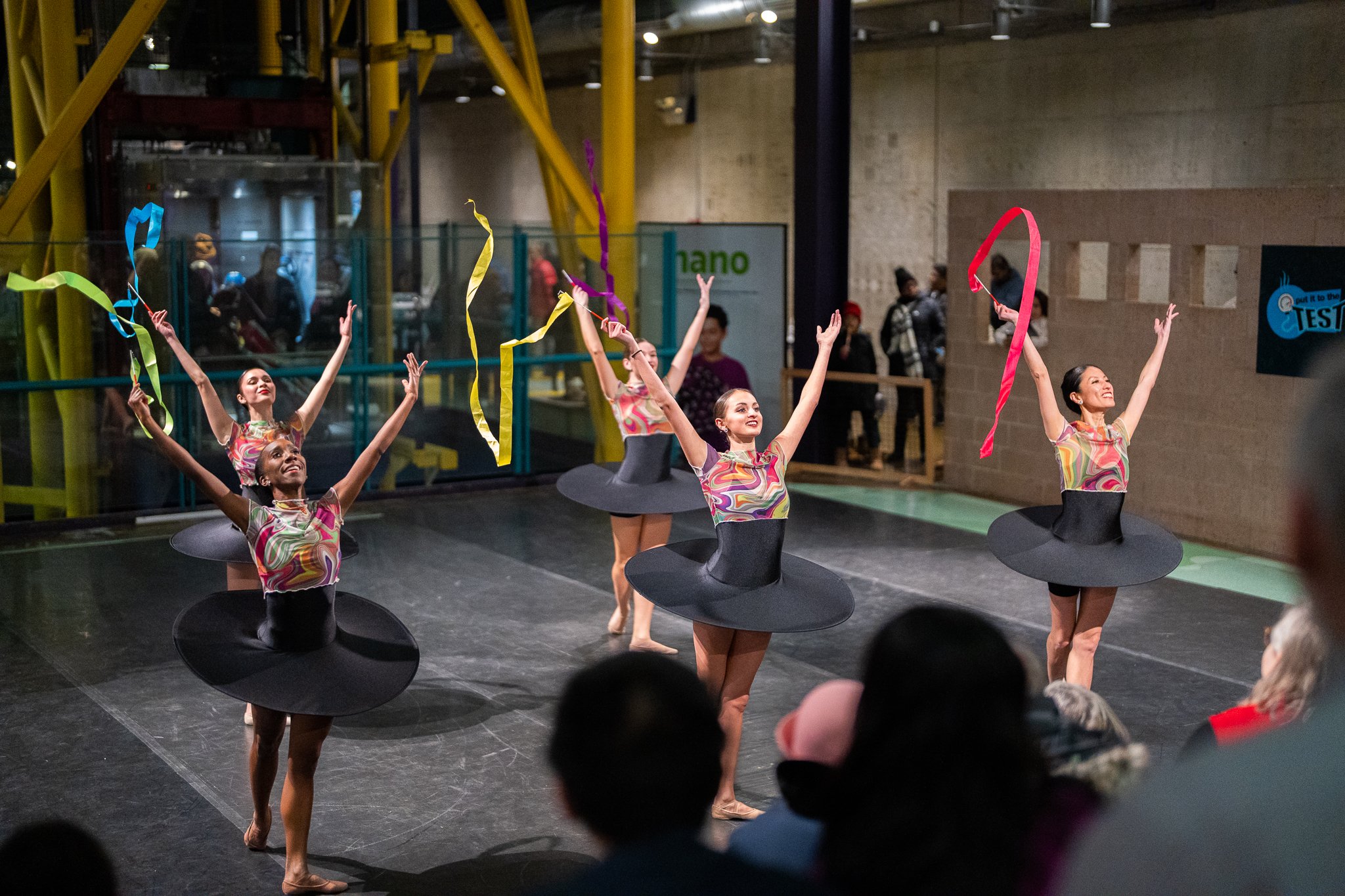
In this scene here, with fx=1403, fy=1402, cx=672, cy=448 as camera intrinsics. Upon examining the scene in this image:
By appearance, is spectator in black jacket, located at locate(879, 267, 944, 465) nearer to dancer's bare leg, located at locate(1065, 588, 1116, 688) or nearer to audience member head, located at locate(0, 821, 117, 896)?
dancer's bare leg, located at locate(1065, 588, 1116, 688)

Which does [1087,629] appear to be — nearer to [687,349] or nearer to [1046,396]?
[1046,396]

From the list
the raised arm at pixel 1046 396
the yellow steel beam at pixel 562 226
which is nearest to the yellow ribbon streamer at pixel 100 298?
the raised arm at pixel 1046 396

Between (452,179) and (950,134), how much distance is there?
13231mm

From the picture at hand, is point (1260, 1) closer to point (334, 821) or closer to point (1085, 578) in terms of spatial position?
point (1085, 578)

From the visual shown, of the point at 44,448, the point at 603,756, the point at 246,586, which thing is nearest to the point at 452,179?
the point at 44,448

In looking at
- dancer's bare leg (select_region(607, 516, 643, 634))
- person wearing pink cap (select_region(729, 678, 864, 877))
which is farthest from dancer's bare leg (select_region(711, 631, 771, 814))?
person wearing pink cap (select_region(729, 678, 864, 877))

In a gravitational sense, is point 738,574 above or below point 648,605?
above

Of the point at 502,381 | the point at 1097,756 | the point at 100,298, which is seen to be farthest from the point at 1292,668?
the point at 100,298

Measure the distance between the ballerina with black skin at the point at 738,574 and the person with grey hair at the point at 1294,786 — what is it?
4010 millimetres

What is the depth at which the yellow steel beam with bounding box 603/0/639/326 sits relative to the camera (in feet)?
41.4

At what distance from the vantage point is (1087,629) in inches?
250

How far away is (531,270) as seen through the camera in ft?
43.3

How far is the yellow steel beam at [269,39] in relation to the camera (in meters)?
14.8

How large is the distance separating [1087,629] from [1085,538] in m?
0.46
